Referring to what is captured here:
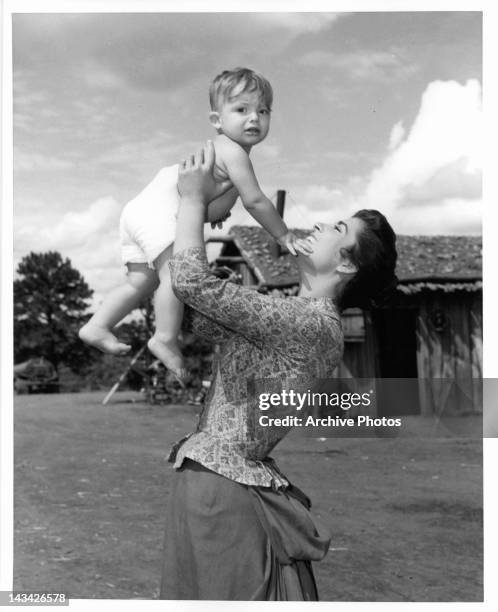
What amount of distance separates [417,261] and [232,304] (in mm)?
5455

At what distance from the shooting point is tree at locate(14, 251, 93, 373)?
5.20 metres

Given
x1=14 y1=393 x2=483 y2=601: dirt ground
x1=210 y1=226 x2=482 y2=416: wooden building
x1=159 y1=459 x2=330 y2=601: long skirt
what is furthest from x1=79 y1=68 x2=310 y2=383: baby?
x1=210 y1=226 x2=482 y2=416: wooden building

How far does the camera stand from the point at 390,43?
7.14 ft

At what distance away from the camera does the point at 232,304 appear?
1.32 m

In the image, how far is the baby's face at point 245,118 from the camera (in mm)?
1372

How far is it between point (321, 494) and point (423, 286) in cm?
191

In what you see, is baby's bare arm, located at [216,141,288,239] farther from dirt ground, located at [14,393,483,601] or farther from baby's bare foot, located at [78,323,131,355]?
dirt ground, located at [14,393,483,601]

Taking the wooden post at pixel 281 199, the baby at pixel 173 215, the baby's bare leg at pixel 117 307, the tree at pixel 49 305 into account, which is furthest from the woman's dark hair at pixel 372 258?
the tree at pixel 49 305

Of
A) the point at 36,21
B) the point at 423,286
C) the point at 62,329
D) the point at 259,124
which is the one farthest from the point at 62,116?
the point at 423,286

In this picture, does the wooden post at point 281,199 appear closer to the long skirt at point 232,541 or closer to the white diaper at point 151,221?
the white diaper at point 151,221

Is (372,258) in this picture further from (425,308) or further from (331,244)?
(425,308)

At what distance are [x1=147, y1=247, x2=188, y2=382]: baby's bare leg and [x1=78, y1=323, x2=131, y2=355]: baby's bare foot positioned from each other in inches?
3.0

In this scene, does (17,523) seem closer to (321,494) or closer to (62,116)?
(321,494)

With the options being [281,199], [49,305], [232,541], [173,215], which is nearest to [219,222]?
[173,215]
